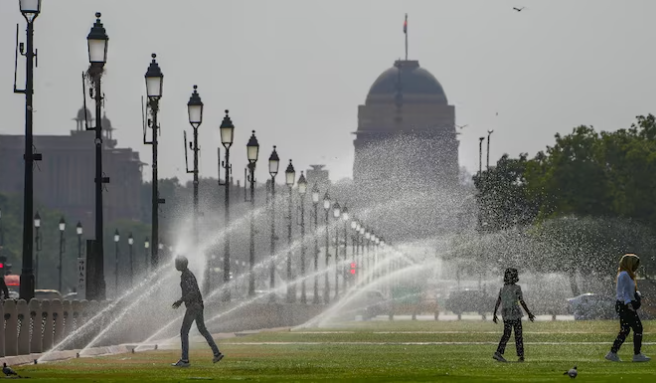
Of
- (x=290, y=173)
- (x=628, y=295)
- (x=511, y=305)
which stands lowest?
(x=511, y=305)

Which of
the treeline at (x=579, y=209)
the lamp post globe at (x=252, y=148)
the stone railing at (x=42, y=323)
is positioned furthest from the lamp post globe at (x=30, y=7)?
the treeline at (x=579, y=209)

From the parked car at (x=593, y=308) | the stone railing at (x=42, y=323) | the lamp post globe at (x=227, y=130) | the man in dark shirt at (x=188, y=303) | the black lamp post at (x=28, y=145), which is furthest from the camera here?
the parked car at (x=593, y=308)

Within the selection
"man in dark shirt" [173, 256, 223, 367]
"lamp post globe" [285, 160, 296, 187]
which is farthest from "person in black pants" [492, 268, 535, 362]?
"lamp post globe" [285, 160, 296, 187]

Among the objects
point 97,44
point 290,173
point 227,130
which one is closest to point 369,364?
point 97,44

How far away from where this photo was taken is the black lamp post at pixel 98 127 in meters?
45.1

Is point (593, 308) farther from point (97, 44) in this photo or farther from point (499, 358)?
point (499, 358)

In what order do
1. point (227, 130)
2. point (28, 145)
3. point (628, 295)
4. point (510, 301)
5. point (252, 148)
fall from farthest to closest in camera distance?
point (252, 148)
point (227, 130)
point (28, 145)
point (510, 301)
point (628, 295)

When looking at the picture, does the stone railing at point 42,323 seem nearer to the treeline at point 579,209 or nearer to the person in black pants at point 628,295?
the person in black pants at point 628,295

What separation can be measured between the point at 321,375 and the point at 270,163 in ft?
163

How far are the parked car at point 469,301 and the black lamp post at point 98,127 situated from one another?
197 ft

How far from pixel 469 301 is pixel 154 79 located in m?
63.9

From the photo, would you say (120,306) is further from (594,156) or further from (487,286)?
(487,286)

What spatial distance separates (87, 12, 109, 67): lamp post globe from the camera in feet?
148

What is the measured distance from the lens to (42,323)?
41.6m
